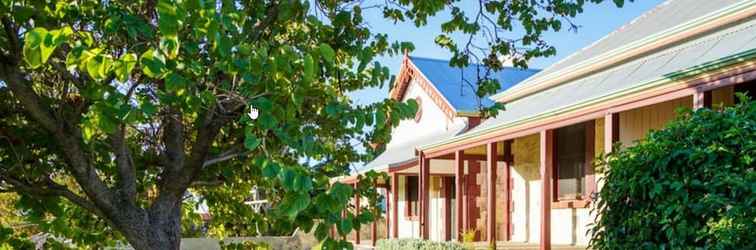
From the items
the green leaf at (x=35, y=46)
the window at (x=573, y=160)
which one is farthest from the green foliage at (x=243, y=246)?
the window at (x=573, y=160)

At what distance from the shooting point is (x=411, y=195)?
23484 mm

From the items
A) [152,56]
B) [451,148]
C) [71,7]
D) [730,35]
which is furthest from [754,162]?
→ [451,148]

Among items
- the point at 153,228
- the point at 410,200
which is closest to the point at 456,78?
the point at 410,200

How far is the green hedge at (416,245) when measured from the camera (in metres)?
14.2

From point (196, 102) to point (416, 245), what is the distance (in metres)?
12.6

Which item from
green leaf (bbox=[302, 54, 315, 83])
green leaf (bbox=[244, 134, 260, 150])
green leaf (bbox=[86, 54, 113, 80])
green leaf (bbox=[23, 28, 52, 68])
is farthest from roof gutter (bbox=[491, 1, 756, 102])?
green leaf (bbox=[23, 28, 52, 68])

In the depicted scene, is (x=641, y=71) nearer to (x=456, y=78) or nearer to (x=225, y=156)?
(x=225, y=156)

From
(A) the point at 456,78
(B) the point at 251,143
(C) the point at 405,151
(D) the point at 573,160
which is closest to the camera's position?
(B) the point at 251,143

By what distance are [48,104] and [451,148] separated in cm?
1233

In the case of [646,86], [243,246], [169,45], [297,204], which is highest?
[646,86]

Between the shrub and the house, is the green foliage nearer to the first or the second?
the house

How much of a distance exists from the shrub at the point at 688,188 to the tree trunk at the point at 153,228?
3.08 meters

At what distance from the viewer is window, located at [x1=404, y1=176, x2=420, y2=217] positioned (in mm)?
23078

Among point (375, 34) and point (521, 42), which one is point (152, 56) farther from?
point (521, 42)
